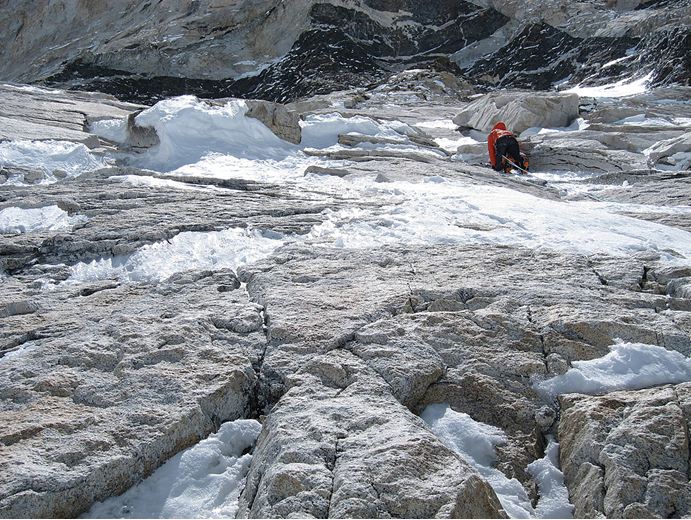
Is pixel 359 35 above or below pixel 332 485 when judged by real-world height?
above

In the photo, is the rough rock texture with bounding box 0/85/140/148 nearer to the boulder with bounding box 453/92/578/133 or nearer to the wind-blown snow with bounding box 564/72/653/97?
the boulder with bounding box 453/92/578/133

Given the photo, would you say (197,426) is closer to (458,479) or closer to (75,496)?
(75,496)

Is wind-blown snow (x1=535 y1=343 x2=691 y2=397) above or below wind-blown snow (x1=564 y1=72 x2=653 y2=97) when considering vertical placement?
below

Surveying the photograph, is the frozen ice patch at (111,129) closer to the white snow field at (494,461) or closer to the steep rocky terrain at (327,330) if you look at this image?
the steep rocky terrain at (327,330)

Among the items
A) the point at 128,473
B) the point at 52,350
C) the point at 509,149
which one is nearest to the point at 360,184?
the point at 509,149

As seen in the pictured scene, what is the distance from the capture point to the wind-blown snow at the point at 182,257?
14.5 feet

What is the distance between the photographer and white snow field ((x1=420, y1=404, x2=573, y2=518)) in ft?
7.98

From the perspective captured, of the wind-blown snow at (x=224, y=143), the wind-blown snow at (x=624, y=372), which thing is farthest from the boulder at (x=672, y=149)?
the wind-blown snow at (x=624, y=372)

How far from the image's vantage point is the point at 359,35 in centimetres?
3916

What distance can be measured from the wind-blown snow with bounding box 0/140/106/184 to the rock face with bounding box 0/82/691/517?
121cm

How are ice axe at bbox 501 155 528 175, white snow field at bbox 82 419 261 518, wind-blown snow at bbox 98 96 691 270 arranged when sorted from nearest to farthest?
white snow field at bbox 82 419 261 518 → wind-blown snow at bbox 98 96 691 270 → ice axe at bbox 501 155 528 175

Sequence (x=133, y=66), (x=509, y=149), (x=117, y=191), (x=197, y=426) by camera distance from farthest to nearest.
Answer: (x=133, y=66)
(x=509, y=149)
(x=117, y=191)
(x=197, y=426)

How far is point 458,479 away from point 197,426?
126 centimetres

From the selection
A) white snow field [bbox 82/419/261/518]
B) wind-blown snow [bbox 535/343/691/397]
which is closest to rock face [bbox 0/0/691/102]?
wind-blown snow [bbox 535/343/691/397]
